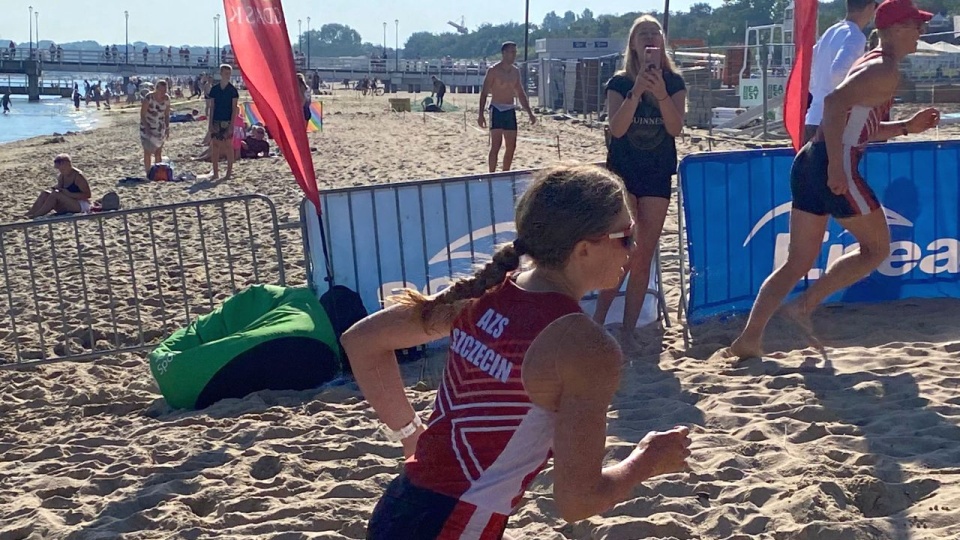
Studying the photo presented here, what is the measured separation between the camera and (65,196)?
39.9 ft

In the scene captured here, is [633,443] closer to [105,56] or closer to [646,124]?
[646,124]

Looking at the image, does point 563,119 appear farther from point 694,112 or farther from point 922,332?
point 922,332

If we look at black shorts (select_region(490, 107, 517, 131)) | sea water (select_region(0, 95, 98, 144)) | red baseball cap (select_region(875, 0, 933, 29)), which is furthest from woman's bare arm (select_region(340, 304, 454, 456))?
sea water (select_region(0, 95, 98, 144))

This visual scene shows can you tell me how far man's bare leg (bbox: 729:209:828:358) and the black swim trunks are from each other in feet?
38.6

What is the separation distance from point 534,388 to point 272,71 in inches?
173

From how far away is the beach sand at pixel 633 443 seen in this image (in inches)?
145

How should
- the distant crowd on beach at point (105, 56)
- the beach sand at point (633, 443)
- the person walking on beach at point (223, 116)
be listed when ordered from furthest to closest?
the distant crowd on beach at point (105, 56) < the person walking on beach at point (223, 116) < the beach sand at point (633, 443)

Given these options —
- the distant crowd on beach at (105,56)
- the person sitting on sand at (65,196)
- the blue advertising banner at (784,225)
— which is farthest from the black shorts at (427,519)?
the distant crowd on beach at (105,56)

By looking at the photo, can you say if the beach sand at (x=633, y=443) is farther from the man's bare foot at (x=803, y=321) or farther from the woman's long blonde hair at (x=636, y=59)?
the woman's long blonde hair at (x=636, y=59)

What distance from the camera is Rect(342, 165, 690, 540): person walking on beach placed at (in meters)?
1.85

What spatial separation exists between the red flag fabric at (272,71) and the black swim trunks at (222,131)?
10.1m

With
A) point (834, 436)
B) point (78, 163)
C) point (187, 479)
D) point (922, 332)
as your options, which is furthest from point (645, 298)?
point (78, 163)

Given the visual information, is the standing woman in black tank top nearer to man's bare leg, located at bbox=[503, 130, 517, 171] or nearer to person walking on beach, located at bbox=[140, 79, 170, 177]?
man's bare leg, located at bbox=[503, 130, 517, 171]

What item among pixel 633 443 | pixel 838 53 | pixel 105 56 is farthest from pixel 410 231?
pixel 105 56
